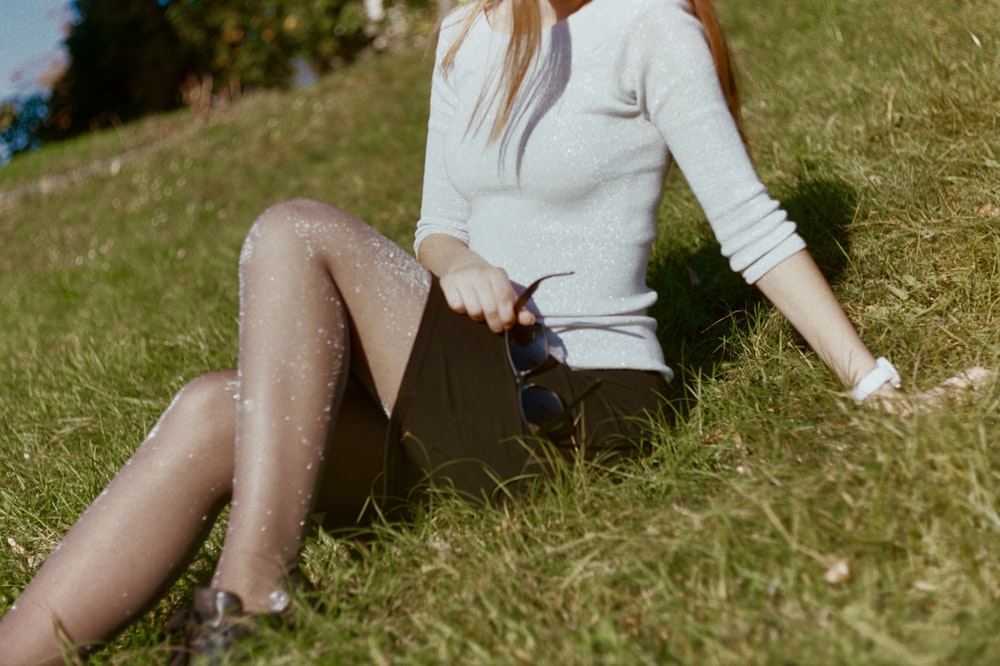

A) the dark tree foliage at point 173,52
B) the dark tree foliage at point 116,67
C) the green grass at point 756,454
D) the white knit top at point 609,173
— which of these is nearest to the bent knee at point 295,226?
the white knit top at point 609,173

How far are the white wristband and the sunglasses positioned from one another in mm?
489

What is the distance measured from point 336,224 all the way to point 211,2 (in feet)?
43.2

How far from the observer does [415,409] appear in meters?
1.89

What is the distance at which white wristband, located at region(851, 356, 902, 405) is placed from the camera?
72.3 inches

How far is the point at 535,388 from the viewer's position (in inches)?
73.9

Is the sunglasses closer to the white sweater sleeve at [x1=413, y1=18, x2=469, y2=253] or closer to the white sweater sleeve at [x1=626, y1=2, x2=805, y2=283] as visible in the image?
the white sweater sleeve at [x1=626, y1=2, x2=805, y2=283]

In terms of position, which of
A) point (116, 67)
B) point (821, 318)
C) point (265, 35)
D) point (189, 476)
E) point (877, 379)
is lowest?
point (877, 379)

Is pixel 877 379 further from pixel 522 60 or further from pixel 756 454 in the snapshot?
pixel 522 60

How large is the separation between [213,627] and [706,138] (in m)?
1.23

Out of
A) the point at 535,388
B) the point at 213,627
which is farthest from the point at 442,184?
the point at 213,627

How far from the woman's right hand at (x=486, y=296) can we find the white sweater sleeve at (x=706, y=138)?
41 cm

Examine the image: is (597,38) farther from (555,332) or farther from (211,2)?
(211,2)

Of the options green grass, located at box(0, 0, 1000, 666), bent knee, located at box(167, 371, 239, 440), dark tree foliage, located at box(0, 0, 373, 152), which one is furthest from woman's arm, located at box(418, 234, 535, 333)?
dark tree foliage, located at box(0, 0, 373, 152)

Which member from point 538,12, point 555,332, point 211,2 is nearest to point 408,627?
point 555,332
